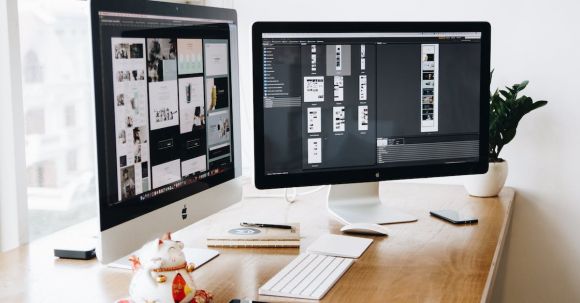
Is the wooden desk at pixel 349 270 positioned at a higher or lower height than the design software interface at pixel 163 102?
lower

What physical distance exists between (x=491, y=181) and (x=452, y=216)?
0.30 m

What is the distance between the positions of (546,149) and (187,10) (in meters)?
1.32

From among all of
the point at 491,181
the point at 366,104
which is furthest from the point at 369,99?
the point at 491,181

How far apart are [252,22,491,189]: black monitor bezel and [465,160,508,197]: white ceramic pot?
214mm

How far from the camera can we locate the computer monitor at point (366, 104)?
178 centimetres

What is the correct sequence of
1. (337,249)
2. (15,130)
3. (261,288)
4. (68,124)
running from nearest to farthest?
(261,288), (337,249), (15,130), (68,124)

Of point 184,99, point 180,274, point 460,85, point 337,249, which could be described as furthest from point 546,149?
point 180,274

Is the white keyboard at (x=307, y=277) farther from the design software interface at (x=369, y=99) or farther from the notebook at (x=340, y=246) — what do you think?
the design software interface at (x=369, y=99)

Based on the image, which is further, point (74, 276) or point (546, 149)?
point (546, 149)

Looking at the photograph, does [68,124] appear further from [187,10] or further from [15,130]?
[187,10]

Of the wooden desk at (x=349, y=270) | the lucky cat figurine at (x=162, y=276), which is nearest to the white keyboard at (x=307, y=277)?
the wooden desk at (x=349, y=270)

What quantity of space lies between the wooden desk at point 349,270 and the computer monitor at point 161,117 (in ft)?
0.44

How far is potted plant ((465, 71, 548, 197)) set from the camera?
2.20 metres

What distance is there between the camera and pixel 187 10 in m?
1.59
